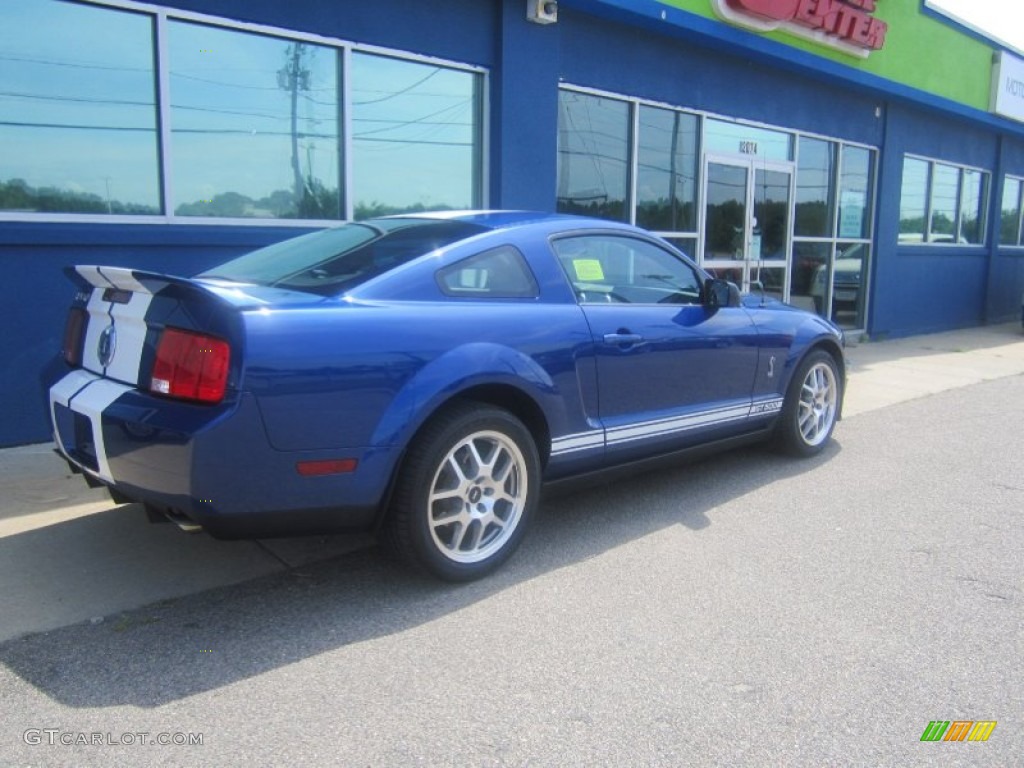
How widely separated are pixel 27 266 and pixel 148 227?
2.58ft

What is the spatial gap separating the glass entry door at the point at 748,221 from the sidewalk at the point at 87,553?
732 centimetres

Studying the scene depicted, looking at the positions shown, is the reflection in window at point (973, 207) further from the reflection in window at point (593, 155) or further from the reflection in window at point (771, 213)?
the reflection in window at point (593, 155)

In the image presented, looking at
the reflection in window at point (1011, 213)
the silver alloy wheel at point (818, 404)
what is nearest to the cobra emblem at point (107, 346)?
the silver alloy wheel at point (818, 404)

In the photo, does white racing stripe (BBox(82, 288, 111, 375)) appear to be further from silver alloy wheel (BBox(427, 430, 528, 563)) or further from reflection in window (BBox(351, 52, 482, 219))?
reflection in window (BBox(351, 52, 482, 219))

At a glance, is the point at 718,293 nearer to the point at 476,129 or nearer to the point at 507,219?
the point at 507,219

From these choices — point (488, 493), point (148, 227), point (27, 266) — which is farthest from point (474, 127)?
point (488, 493)

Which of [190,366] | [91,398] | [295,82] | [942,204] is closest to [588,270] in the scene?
[190,366]

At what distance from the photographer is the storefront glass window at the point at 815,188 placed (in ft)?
37.8

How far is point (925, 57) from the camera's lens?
12539mm

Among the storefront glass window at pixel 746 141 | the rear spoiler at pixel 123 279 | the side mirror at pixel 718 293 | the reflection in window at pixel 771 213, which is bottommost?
the side mirror at pixel 718 293

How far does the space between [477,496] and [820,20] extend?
893 cm

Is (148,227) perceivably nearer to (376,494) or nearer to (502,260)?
(502,260)

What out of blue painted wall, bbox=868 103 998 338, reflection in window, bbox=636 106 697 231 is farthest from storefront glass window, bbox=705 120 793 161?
blue painted wall, bbox=868 103 998 338

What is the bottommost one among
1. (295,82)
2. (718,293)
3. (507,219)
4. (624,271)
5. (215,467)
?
(215,467)
